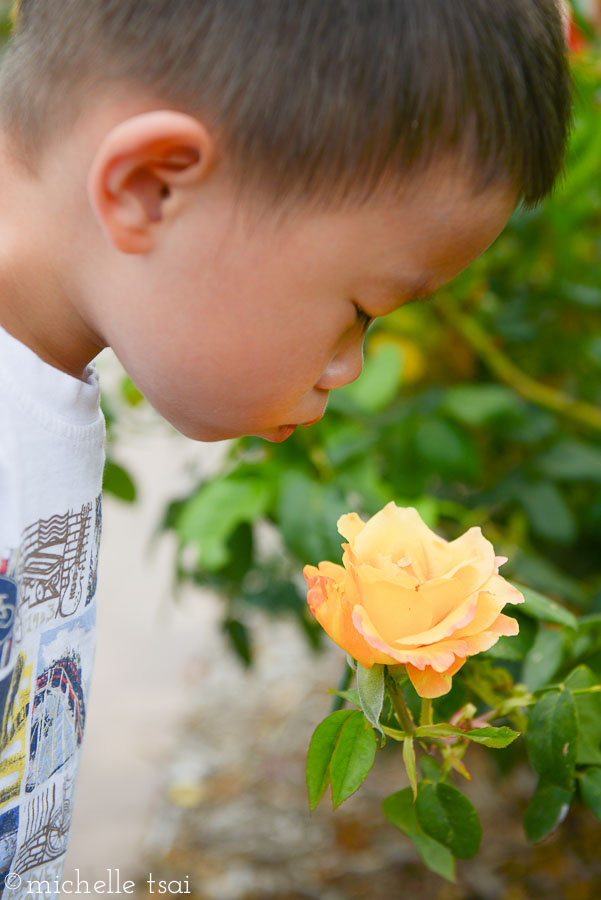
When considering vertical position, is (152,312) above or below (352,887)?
above

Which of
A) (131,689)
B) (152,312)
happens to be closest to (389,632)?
(152,312)

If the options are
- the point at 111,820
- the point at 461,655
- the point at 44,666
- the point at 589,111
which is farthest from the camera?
the point at 111,820

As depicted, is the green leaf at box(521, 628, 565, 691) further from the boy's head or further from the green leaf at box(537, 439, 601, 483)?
the green leaf at box(537, 439, 601, 483)

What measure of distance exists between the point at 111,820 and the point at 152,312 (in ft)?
4.65

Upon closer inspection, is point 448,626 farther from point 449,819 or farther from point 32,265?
point 32,265

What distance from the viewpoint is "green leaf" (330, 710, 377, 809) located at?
517 mm

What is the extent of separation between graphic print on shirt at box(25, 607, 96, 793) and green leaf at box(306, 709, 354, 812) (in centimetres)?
19

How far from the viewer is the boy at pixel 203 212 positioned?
0.52m

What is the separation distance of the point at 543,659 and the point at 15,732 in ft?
1.21

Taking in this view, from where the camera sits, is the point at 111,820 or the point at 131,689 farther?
the point at 131,689

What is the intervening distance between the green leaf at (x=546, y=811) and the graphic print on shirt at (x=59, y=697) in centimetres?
32

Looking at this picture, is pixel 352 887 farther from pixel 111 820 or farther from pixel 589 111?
pixel 589 111

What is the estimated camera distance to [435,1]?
522mm

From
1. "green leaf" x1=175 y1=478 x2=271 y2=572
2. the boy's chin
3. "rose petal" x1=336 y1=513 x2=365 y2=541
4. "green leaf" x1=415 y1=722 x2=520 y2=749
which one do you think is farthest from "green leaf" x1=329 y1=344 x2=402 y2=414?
"green leaf" x1=415 y1=722 x2=520 y2=749
